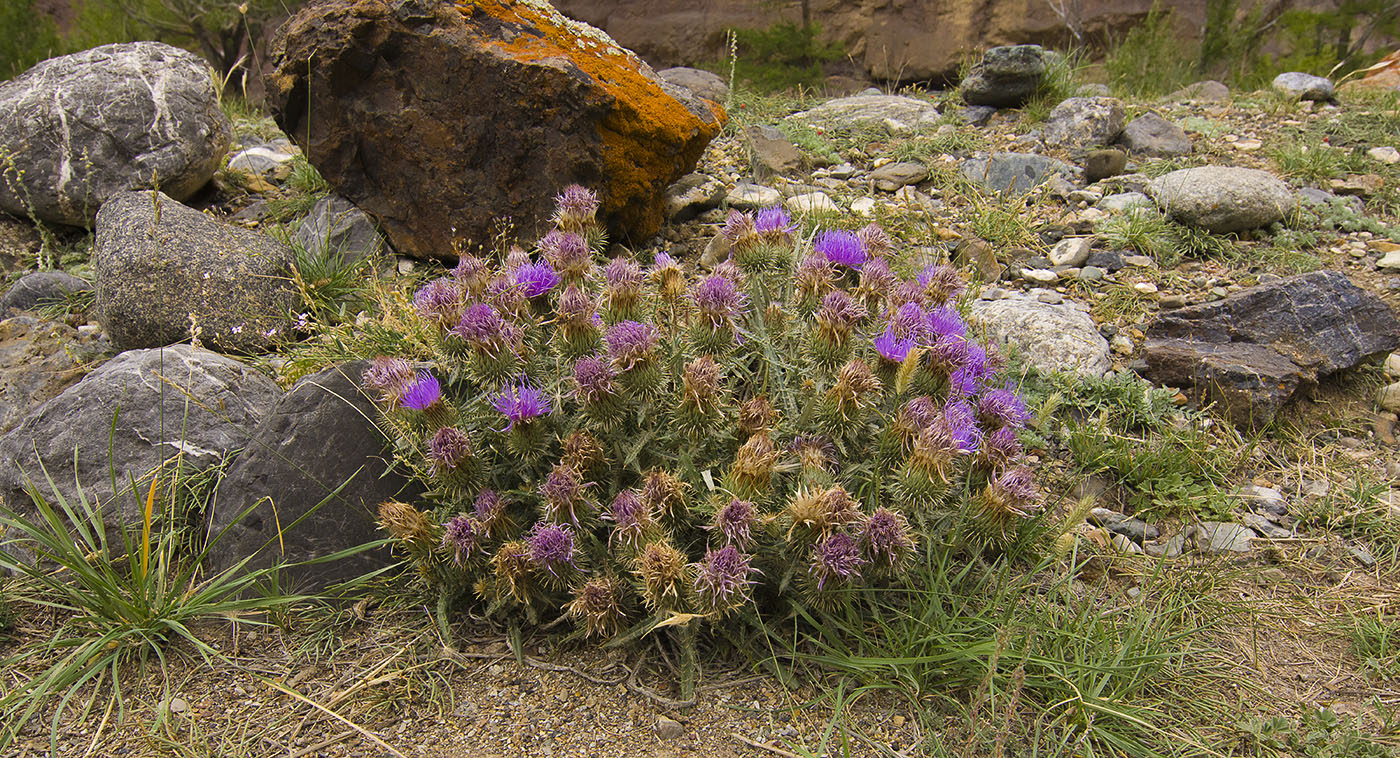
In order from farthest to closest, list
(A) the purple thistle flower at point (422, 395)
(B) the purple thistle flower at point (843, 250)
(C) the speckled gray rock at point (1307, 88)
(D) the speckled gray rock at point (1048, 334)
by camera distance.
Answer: (C) the speckled gray rock at point (1307, 88), (D) the speckled gray rock at point (1048, 334), (B) the purple thistle flower at point (843, 250), (A) the purple thistle flower at point (422, 395)

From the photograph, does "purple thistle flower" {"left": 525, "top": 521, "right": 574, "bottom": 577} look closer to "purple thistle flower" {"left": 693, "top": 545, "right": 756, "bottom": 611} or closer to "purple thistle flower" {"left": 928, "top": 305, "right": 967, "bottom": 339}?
"purple thistle flower" {"left": 693, "top": 545, "right": 756, "bottom": 611}

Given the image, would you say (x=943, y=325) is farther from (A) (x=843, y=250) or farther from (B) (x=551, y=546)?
(B) (x=551, y=546)

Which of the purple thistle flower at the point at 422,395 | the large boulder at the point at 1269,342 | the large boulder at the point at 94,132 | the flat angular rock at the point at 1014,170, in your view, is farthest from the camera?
the flat angular rock at the point at 1014,170

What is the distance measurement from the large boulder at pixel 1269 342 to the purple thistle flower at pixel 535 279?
8.98 feet

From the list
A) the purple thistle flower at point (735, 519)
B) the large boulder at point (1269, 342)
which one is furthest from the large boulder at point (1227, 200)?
the purple thistle flower at point (735, 519)

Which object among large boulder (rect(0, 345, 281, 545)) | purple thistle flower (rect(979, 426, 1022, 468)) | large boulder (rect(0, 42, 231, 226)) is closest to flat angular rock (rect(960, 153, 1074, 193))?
purple thistle flower (rect(979, 426, 1022, 468))

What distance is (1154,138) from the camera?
232 inches

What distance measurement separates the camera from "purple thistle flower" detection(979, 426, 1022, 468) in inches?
96.5

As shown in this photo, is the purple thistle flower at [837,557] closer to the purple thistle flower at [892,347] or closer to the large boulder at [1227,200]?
the purple thistle flower at [892,347]

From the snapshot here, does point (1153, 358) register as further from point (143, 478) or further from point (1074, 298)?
point (143, 478)

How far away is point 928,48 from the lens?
34.4 feet

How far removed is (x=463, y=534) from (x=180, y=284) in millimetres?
2705

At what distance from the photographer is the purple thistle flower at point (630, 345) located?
2408 millimetres

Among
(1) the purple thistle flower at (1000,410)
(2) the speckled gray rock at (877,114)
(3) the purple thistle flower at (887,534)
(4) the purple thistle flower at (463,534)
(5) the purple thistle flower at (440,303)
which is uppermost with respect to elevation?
(5) the purple thistle flower at (440,303)
